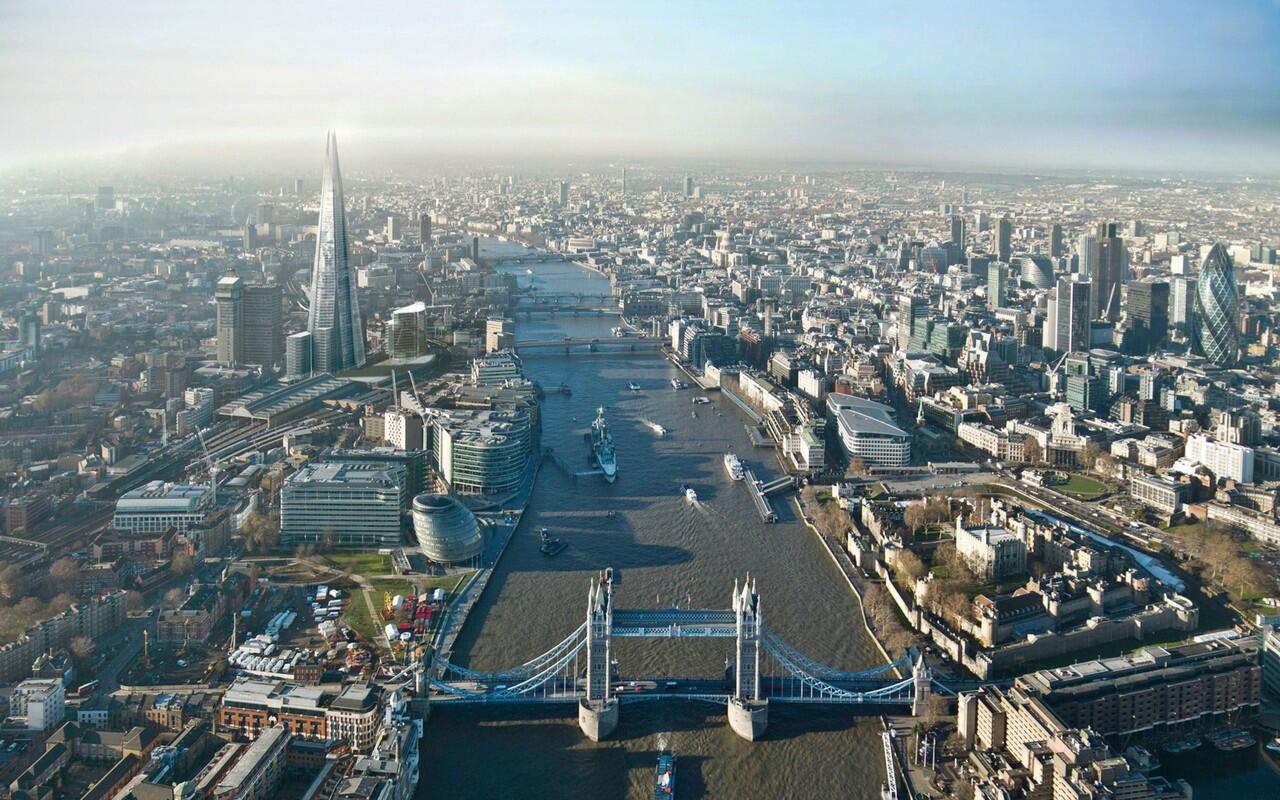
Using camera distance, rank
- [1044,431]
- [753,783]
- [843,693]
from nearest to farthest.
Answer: [753,783]
[843,693]
[1044,431]

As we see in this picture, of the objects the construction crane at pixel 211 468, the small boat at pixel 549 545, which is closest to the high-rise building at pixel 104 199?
the construction crane at pixel 211 468

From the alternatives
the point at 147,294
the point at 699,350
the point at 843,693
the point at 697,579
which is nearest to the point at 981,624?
the point at 843,693

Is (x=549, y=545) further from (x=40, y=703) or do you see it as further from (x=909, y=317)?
(x=909, y=317)

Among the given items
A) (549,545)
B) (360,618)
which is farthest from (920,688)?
(360,618)

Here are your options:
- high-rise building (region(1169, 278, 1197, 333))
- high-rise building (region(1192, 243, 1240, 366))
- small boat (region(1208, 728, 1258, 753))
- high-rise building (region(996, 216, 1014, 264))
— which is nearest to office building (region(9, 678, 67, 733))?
small boat (region(1208, 728, 1258, 753))

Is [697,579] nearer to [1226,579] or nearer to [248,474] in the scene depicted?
[1226,579]

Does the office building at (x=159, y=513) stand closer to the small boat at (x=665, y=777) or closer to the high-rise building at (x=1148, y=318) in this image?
the small boat at (x=665, y=777)
